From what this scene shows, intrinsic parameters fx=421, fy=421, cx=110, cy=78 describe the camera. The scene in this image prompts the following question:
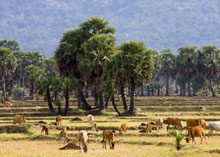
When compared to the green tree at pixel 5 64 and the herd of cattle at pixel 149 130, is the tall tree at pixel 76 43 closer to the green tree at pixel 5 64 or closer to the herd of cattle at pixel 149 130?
the herd of cattle at pixel 149 130

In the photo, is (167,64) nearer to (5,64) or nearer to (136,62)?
(5,64)

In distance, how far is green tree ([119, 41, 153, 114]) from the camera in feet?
208

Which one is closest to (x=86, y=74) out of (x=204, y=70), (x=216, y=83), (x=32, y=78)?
(x=32, y=78)

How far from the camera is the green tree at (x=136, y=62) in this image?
63500 millimetres

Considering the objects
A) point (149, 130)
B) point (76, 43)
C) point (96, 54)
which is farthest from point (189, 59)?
point (149, 130)

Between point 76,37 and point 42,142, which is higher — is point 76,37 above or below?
above

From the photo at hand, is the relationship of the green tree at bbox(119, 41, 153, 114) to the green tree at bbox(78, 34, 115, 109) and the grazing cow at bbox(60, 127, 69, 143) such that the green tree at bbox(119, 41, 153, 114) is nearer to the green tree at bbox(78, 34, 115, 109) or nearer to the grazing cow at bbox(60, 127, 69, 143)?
the green tree at bbox(78, 34, 115, 109)

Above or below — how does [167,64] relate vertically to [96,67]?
above

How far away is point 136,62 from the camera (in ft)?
209

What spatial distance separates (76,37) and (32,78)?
40807mm

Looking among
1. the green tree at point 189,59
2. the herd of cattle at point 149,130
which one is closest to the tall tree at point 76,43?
the herd of cattle at point 149,130

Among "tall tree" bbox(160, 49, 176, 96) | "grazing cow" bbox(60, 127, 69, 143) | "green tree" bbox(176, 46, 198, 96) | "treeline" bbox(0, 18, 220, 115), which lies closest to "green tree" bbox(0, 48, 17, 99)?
"treeline" bbox(0, 18, 220, 115)

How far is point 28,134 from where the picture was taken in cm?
4369

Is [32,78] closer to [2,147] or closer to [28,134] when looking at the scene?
[28,134]
